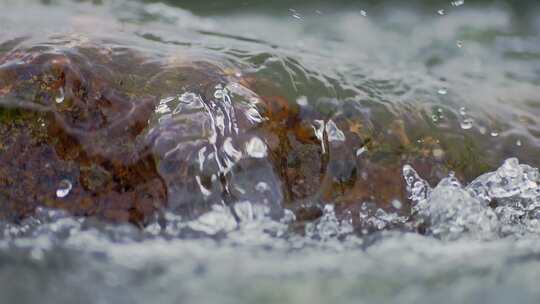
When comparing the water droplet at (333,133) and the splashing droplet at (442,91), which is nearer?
the water droplet at (333,133)

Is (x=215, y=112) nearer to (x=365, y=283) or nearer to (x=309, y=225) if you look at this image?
(x=309, y=225)

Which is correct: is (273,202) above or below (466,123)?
below

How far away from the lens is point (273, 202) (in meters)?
1.96

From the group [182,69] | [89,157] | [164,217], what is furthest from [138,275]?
[182,69]

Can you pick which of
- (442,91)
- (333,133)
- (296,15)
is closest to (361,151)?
(333,133)

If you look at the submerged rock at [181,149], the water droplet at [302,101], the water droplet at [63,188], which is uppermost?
the water droplet at [302,101]

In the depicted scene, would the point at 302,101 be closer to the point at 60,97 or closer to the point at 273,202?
the point at 273,202

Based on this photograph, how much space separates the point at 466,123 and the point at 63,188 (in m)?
1.30

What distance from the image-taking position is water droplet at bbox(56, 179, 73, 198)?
193 cm

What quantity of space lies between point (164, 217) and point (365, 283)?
64cm

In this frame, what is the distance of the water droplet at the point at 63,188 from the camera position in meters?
1.93

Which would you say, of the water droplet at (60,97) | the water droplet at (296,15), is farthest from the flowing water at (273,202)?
the water droplet at (296,15)

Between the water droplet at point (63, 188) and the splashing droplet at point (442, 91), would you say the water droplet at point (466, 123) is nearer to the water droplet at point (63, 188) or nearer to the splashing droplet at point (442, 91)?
the splashing droplet at point (442, 91)

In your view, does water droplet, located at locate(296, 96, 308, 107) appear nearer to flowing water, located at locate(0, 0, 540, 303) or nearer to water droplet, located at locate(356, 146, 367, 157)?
flowing water, located at locate(0, 0, 540, 303)
